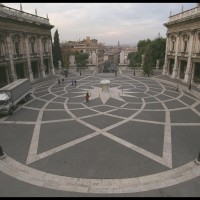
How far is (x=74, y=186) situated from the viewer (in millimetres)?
11773

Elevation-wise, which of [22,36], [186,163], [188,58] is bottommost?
[186,163]

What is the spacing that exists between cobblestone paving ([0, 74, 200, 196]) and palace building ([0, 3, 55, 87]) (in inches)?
517

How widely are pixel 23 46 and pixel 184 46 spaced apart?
114 feet

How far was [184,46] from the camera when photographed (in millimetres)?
43281

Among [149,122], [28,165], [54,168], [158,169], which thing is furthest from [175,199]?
[149,122]

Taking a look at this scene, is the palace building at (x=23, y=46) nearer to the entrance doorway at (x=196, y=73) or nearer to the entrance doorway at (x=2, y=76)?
the entrance doorway at (x=2, y=76)

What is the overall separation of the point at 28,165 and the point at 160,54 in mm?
52196

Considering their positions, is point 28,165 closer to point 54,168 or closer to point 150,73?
point 54,168

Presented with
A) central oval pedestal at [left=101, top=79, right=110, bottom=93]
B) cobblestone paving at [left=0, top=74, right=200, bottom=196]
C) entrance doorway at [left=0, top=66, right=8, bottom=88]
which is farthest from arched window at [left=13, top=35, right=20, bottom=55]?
central oval pedestal at [left=101, top=79, right=110, bottom=93]

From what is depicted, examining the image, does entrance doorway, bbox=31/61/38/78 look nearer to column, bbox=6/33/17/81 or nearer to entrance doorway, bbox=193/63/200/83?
column, bbox=6/33/17/81

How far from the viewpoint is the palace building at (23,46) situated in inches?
1437

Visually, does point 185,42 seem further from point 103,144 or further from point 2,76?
point 2,76

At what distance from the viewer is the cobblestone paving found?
1238 centimetres

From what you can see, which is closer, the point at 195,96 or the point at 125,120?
the point at 125,120
